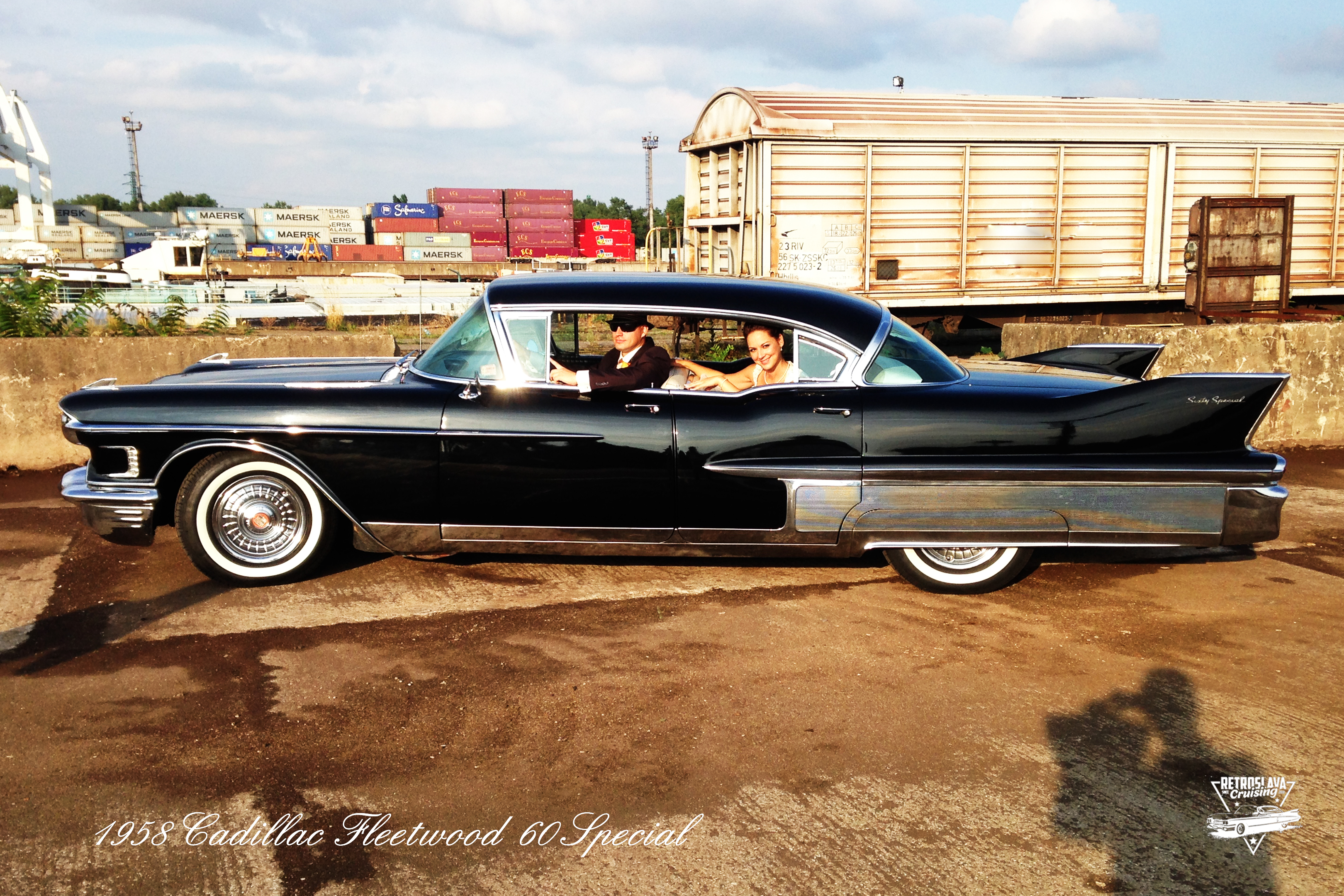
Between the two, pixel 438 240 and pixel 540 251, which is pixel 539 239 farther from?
pixel 438 240

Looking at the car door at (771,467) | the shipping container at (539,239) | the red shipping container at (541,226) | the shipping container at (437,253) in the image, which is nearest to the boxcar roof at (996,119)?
the car door at (771,467)

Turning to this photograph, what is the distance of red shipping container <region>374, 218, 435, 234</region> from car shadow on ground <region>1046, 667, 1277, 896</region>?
67.7 metres

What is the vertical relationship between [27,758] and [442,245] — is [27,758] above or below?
below

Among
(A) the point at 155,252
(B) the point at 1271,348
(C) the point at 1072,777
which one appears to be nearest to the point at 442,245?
(A) the point at 155,252

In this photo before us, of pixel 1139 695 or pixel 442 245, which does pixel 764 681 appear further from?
pixel 442 245

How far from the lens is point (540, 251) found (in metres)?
69.0

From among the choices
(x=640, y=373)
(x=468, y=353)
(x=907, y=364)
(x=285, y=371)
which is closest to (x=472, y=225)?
(x=285, y=371)

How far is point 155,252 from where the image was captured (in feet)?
123

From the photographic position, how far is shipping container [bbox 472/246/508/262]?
68.4m

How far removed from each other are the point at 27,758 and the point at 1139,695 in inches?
151

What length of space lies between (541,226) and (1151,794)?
228ft

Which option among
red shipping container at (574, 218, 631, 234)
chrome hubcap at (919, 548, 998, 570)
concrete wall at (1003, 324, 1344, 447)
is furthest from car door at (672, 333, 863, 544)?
red shipping container at (574, 218, 631, 234)

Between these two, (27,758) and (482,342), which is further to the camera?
(482,342)

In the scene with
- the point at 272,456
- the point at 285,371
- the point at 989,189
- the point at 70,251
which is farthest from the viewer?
the point at 70,251
